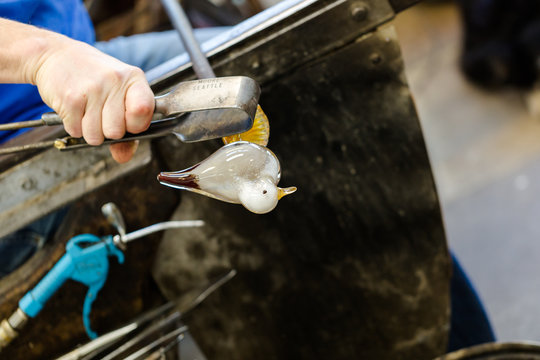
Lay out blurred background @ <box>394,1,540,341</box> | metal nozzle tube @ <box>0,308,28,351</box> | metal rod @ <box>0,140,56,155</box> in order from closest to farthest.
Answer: metal rod @ <box>0,140,56,155</box> < metal nozzle tube @ <box>0,308,28,351</box> < blurred background @ <box>394,1,540,341</box>

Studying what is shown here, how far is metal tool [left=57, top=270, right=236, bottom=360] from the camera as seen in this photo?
669 millimetres

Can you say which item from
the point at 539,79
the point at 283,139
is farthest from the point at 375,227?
the point at 539,79

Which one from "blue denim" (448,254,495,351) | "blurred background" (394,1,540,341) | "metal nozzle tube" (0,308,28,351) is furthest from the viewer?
"blurred background" (394,1,540,341)

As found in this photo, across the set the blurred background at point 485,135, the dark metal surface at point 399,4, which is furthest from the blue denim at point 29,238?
the blurred background at point 485,135

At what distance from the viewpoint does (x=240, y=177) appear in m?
0.44

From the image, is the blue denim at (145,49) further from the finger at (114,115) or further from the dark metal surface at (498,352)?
the dark metal surface at (498,352)

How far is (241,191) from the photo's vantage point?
1.43 feet

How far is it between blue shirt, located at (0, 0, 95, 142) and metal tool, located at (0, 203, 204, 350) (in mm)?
247

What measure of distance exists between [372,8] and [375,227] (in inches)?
14.8

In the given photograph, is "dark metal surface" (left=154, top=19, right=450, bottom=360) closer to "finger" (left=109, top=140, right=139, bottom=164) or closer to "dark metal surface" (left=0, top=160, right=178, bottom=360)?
"dark metal surface" (left=0, top=160, right=178, bottom=360)

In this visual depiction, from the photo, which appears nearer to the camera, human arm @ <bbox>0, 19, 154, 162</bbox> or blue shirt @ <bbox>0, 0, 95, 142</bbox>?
human arm @ <bbox>0, 19, 154, 162</bbox>

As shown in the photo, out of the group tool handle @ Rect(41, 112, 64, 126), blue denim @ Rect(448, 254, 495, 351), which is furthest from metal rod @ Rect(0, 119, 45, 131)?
blue denim @ Rect(448, 254, 495, 351)

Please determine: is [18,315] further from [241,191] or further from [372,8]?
[372,8]

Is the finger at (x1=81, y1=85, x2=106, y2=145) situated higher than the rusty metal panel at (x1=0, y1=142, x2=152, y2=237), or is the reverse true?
the rusty metal panel at (x1=0, y1=142, x2=152, y2=237)
